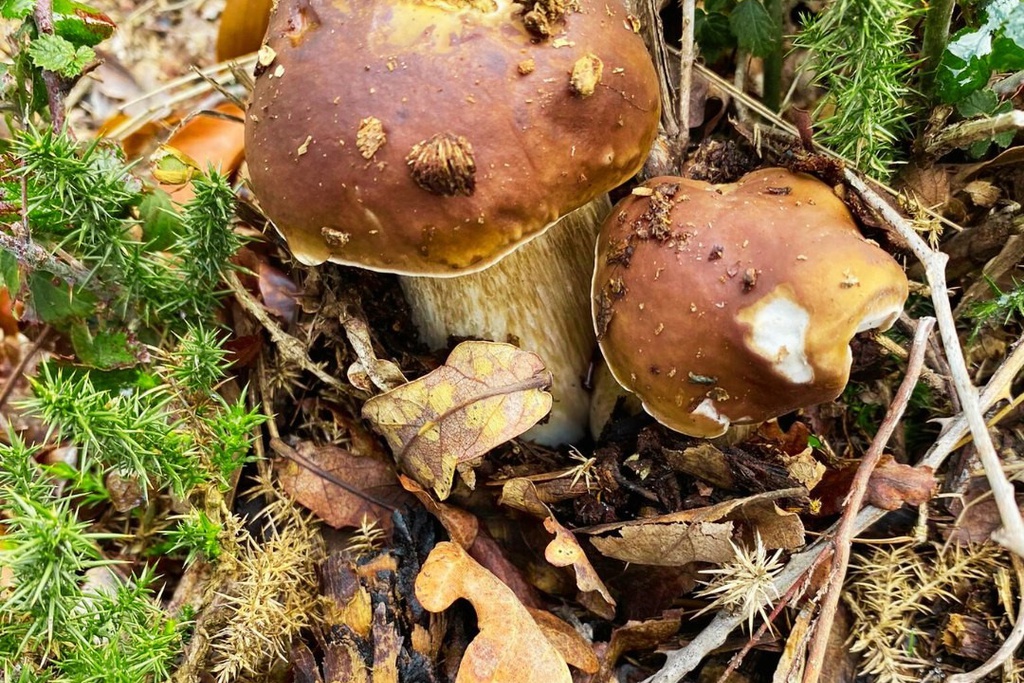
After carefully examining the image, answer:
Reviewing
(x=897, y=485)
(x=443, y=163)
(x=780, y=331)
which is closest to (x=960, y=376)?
(x=897, y=485)

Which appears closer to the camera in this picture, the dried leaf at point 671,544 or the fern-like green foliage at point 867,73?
the dried leaf at point 671,544

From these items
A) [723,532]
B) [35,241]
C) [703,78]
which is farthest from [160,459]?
[703,78]

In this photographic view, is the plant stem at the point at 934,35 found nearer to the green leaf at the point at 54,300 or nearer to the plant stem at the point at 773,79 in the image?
the plant stem at the point at 773,79

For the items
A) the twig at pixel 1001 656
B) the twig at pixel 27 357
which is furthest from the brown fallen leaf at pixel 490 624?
the twig at pixel 27 357

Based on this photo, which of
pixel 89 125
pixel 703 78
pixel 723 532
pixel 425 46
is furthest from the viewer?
pixel 89 125

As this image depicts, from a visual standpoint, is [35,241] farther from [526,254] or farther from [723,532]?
[723,532]
